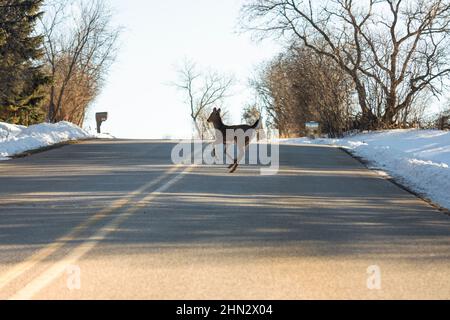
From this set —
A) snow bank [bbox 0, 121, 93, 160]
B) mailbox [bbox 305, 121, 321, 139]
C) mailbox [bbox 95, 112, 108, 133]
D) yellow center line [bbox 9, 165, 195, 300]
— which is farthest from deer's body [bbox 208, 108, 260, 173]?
mailbox [bbox 95, 112, 108, 133]

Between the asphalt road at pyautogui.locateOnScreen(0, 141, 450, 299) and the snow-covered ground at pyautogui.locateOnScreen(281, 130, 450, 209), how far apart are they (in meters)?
0.87

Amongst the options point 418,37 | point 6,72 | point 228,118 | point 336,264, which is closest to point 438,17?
point 418,37

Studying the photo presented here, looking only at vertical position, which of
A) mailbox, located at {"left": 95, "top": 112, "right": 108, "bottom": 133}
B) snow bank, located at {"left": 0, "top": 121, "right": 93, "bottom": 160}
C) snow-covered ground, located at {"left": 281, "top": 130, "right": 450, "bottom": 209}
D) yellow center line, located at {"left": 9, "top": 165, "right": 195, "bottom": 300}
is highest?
mailbox, located at {"left": 95, "top": 112, "right": 108, "bottom": 133}

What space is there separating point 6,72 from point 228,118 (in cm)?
8556

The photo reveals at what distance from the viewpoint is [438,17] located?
39688 mm

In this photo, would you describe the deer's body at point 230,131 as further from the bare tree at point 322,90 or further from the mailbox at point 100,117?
the mailbox at point 100,117

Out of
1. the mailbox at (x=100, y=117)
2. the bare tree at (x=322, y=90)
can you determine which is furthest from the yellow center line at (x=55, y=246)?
the mailbox at (x=100, y=117)

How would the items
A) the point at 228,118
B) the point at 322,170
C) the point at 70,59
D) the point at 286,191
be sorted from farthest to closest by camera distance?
1. the point at 228,118
2. the point at 70,59
3. the point at 322,170
4. the point at 286,191

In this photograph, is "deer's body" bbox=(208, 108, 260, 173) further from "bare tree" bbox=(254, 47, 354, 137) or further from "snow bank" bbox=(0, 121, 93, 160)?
"bare tree" bbox=(254, 47, 354, 137)

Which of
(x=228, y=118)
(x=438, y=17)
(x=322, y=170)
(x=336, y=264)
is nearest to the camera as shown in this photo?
(x=336, y=264)

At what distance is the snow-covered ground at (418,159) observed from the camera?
14797 millimetres

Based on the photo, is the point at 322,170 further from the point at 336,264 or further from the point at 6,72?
the point at 6,72

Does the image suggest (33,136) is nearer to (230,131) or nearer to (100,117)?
(230,131)

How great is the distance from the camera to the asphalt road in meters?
6.49
